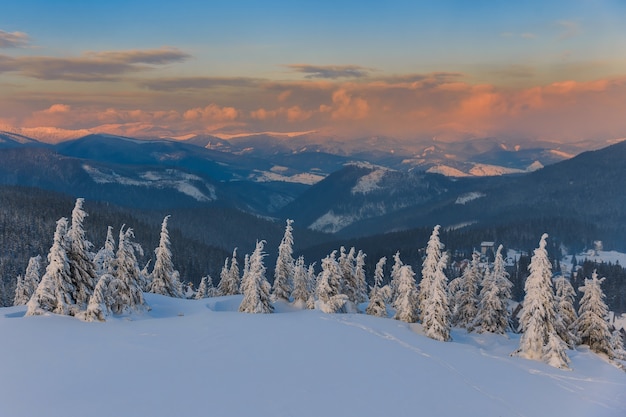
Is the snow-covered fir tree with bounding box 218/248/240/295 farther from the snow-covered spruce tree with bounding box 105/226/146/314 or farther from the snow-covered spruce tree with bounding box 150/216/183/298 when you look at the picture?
the snow-covered spruce tree with bounding box 105/226/146/314

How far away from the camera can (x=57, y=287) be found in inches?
1574

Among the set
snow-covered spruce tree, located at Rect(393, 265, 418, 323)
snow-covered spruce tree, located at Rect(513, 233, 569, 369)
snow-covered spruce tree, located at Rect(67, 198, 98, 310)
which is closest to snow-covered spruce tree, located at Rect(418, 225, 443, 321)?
snow-covered spruce tree, located at Rect(393, 265, 418, 323)

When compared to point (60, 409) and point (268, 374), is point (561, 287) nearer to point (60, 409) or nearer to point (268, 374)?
point (268, 374)

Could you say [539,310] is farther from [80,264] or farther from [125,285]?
[80,264]

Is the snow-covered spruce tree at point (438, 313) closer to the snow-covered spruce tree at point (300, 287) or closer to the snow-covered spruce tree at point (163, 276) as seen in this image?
the snow-covered spruce tree at point (300, 287)

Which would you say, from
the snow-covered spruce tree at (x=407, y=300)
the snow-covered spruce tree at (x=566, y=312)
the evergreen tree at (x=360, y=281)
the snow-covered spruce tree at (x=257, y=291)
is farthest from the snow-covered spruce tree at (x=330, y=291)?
the snow-covered spruce tree at (x=566, y=312)

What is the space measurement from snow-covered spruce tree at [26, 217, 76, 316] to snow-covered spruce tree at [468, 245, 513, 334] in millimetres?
42712

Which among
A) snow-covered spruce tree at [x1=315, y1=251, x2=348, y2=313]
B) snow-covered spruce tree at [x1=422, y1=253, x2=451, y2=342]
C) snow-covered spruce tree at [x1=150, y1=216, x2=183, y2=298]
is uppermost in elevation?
snow-covered spruce tree at [x1=422, y1=253, x2=451, y2=342]

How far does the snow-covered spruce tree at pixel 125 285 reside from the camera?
43.9 metres

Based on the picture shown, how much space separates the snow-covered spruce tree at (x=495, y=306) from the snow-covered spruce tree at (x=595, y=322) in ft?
27.6

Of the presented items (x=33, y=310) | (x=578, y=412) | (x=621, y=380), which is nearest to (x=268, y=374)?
(x=578, y=412)

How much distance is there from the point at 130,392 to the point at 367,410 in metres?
11.6

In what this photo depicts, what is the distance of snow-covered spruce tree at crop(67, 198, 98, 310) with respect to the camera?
42.1 meters

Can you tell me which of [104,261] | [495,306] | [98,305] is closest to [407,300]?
[495,306]
